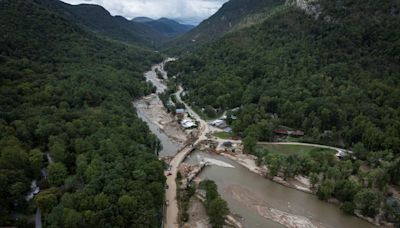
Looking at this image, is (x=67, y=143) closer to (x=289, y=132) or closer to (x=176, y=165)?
(x=176, y=165)

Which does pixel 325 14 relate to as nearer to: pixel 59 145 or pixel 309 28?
pixel 309 28

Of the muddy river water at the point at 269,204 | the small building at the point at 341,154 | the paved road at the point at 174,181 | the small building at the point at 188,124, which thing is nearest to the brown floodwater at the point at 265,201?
the muddy river water at the point at 269,204

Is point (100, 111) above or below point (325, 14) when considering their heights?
below

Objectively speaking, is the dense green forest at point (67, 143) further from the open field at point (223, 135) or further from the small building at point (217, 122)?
the small building at point (217, 122)

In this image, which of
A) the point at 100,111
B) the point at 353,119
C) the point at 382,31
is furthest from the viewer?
the point at 382,31

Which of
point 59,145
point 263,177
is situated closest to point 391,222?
point 263,177

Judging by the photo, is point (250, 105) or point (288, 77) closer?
point (250, 105)

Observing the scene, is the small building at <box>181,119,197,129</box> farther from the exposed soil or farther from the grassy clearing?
the exposed soil

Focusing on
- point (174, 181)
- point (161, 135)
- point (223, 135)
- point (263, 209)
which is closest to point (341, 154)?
point (263, 209)
